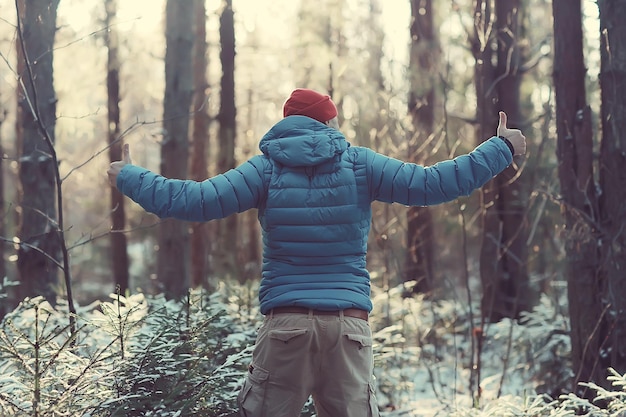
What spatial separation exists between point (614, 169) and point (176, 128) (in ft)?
18.2

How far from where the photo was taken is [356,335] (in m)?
3.27

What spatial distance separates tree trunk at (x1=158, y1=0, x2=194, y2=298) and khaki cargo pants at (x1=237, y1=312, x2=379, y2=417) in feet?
19.0

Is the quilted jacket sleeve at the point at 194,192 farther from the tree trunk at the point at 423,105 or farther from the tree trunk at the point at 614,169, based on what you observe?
the tree trunk at the point at 423,105

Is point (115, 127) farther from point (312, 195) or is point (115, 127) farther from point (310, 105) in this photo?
point (312, 195)

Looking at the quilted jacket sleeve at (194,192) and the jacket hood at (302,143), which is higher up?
the jacket hood at (302,143)

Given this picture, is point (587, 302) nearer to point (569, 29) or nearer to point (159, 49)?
point (569, 29)

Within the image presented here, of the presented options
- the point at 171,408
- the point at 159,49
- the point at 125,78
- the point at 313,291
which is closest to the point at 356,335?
the point at 313,291

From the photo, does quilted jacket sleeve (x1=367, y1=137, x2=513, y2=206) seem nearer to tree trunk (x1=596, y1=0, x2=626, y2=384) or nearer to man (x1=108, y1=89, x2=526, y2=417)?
man (x1=108, y1=89, x2=526, y2=417)

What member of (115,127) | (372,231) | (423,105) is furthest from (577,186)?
(115,127)

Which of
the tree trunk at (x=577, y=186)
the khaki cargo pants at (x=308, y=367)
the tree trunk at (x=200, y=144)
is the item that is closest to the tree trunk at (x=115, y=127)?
the tree trunk at (x=200, y=144)

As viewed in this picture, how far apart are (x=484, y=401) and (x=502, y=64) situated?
5.93 m

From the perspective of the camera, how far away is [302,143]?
330 cm

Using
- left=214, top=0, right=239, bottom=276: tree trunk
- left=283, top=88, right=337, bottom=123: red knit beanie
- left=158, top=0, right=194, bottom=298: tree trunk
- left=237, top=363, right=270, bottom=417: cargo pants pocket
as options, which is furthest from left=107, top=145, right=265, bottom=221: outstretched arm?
left=214, top=0, right=239, bottom=276: tree trunk

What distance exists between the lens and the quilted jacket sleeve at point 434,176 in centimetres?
329
